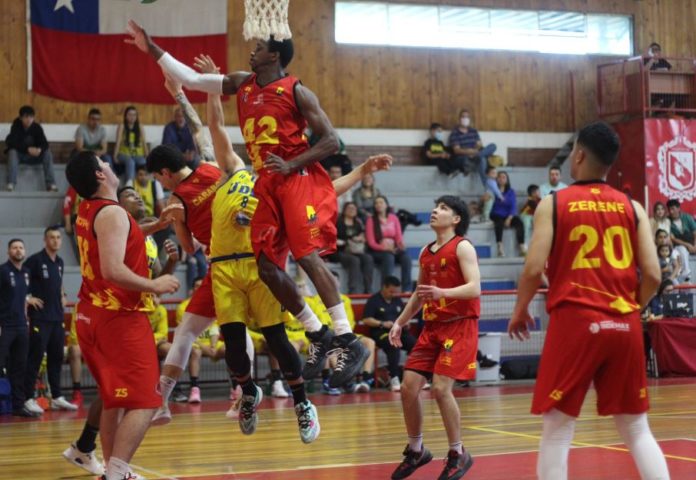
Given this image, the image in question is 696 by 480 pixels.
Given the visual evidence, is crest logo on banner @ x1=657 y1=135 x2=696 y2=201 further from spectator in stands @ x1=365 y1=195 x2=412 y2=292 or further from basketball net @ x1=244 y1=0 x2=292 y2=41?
basketball net @ x1=244 y1=0 x2=292 y2=41

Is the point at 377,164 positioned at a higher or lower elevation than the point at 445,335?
higher

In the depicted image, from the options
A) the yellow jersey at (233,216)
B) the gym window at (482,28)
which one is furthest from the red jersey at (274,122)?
the gym window at (482,28)

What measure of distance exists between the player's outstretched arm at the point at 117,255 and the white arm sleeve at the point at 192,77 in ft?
3.61

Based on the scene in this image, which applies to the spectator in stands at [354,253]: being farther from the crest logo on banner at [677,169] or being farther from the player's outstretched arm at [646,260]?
the player's outstretched arm at [646,260]

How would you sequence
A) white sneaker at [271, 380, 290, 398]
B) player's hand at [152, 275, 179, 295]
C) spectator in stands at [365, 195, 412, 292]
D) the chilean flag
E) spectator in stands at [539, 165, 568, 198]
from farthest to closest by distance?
spectator in stands at [539, 165, 568, 198], the chilean flag, spectator in stands at [365, 195, 412, 292], white sneaker at [271, 380, 290, 398], player's hand at [152, 275, 179, 295]

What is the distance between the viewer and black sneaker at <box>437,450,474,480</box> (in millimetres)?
7395

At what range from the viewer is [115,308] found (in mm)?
6574

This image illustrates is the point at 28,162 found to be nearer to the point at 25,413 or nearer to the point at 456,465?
the point at 25,413

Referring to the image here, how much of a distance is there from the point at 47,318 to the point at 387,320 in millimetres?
4784

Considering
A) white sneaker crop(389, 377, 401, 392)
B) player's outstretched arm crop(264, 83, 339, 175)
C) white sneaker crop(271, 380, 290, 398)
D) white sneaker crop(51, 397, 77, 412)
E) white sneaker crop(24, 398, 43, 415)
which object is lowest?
white sneaker crop(389, 377, 401, 392)

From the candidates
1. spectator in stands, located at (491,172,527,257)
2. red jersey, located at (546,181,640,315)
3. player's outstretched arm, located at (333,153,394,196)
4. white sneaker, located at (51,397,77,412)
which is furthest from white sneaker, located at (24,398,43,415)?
spectator in stands, located at (491,172,527,257)

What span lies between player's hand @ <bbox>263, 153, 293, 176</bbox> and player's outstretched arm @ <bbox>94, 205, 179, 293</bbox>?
91 centimetres

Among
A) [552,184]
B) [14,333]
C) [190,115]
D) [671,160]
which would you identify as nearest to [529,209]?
[552,184]

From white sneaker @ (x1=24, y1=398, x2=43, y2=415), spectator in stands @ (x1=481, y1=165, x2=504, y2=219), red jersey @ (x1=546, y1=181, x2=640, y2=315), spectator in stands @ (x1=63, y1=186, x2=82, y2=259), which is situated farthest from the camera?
spectator in stands @ (x1=481, y1=165, x2=504, y2=219)
